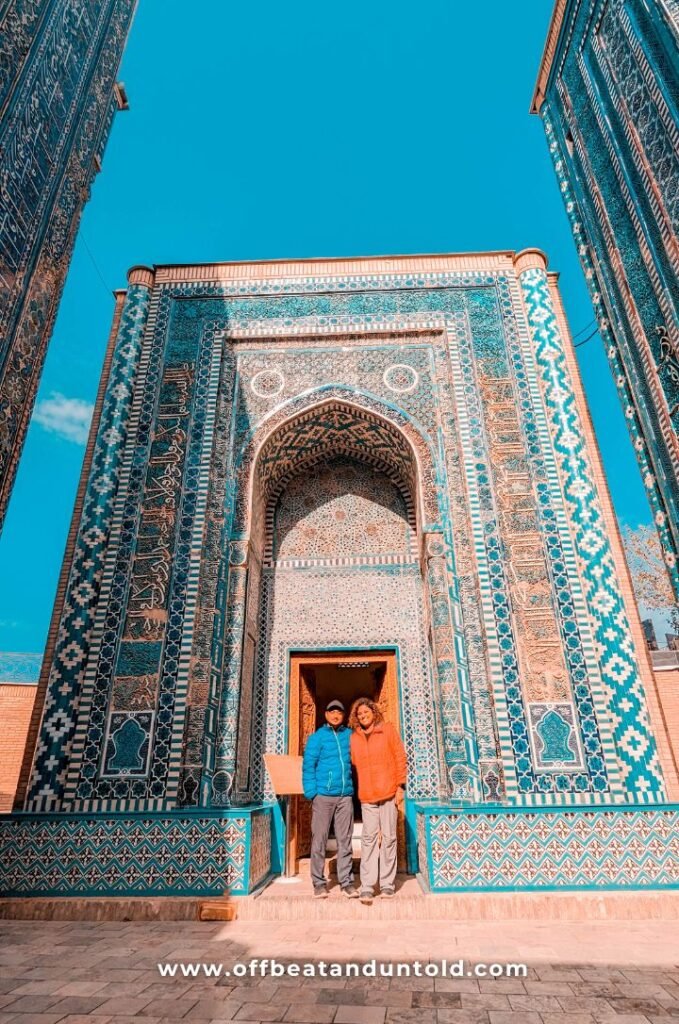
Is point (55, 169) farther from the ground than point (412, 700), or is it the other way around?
point (55, 169)

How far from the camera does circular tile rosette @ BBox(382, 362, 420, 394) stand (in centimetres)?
588

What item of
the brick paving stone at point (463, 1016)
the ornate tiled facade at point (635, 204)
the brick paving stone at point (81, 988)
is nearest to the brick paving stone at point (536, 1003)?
the brick paving stone at point (463, 1016)

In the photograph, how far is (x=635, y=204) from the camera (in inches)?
142

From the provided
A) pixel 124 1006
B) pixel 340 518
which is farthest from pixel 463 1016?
pixel 340 518

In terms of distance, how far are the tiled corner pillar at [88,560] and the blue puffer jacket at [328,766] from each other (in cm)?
193

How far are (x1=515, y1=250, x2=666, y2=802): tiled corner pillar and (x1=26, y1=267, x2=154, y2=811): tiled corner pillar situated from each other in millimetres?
3988

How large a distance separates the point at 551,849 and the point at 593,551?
228 cm

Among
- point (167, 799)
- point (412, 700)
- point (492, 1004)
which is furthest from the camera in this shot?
point (412, 700)

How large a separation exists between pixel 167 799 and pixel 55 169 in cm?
426

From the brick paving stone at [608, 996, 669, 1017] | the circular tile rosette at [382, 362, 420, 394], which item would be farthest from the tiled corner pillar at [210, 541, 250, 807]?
the brick paving stone at [608, 996, 669, 1017]

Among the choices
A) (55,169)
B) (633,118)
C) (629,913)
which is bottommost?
(629,913)

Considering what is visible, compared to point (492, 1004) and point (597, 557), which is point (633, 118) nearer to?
point (597, 557)

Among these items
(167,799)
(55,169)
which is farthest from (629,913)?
(55,169)

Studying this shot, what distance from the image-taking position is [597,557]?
4922mm
